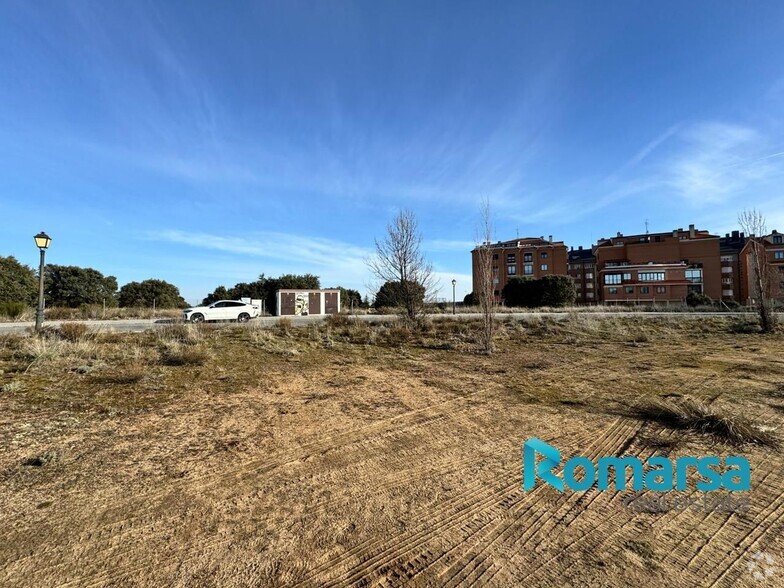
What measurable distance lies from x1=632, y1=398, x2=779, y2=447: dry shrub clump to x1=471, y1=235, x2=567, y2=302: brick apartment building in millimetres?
60744

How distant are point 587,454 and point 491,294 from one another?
7.26 metres

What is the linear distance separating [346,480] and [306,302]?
32882mm

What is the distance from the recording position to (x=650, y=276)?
185 feet

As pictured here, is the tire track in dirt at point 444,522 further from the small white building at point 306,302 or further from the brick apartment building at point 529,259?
the brick apartment building at point 529,259

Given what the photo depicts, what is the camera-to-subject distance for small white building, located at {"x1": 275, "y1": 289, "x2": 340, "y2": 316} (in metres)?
33.7

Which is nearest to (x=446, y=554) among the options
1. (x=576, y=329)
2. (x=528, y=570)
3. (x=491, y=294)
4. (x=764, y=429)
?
(x=528, y=570)

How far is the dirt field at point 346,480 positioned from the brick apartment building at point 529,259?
60.8 m

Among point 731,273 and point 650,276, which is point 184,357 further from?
point 731,273

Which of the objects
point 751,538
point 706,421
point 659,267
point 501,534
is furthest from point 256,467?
point 659,267

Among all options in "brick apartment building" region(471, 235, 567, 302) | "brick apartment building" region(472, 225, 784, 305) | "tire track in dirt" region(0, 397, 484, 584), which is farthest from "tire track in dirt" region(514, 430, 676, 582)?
"brick apartment building" region(471, 235, 567, 302)

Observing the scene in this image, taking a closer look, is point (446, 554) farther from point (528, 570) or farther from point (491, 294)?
point (491, 294)

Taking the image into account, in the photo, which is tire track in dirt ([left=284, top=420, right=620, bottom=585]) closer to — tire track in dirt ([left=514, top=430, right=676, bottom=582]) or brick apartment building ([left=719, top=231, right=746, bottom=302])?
tire track in dirt ([left=514, top=430, right=676, bottom=582])

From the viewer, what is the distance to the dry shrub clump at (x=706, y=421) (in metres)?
3.53

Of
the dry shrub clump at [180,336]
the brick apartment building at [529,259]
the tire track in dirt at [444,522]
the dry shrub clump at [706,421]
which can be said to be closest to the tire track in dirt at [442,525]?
the tire track in dirt at [444,522]
